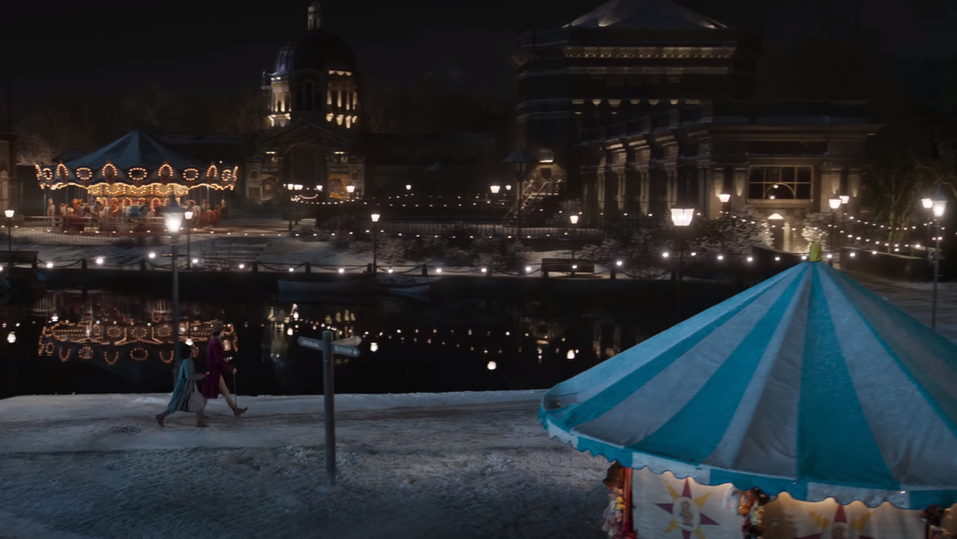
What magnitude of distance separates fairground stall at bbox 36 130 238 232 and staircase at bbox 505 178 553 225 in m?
16.7

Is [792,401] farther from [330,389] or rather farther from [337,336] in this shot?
[337,336]

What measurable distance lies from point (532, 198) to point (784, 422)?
169 feet

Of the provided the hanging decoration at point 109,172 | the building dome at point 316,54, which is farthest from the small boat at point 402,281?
the building dome at point 316,54

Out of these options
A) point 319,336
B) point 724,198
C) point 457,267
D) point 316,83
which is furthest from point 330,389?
point 316,83

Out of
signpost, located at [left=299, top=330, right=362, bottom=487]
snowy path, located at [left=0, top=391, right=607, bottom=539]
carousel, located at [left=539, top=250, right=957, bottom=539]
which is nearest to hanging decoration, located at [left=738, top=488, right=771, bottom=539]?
carousel, located at [left=539, top=250, right=957, bottom=539]

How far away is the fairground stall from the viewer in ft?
158

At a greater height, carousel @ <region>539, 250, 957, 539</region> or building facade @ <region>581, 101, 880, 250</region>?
building facade @ <region>581, 101, 880, 250</region>

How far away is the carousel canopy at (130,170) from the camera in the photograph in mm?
47875

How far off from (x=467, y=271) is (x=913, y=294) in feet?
52.4

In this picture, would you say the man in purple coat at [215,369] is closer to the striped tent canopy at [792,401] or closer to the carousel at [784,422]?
the striped tent canopy at [792,401]

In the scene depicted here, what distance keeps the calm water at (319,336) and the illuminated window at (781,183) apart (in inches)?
422

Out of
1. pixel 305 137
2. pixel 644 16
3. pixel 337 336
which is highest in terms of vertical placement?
pixel 644 16

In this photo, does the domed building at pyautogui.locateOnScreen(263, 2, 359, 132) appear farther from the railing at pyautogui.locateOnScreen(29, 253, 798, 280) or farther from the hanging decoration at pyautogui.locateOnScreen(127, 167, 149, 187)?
the railing at pyautogui.locateOnScreen(29, 253, 798, 280)

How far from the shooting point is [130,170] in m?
48.1
